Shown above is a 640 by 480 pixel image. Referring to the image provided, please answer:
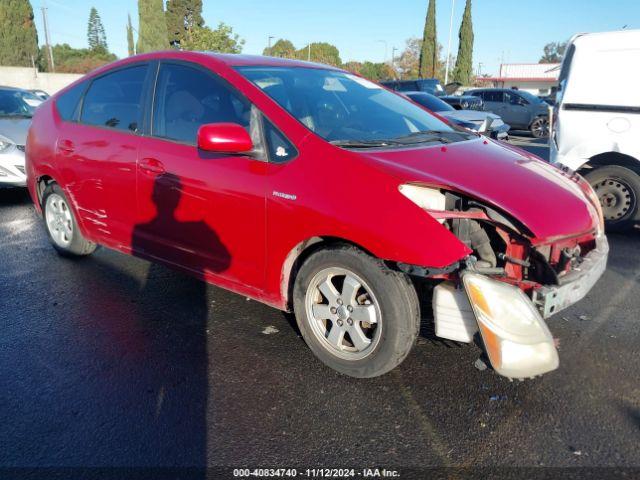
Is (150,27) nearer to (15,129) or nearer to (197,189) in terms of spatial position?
(15,129)

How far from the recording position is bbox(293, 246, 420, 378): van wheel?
264 centimetres

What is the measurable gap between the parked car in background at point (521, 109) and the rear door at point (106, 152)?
58.7 feet

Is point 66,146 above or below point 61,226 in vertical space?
above

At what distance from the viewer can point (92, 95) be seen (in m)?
4.37

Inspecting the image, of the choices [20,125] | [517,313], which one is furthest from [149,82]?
[20,125]

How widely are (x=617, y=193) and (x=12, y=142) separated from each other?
25.2ft

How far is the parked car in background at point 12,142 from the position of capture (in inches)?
280

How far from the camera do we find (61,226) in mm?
4906

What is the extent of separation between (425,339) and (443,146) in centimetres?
122

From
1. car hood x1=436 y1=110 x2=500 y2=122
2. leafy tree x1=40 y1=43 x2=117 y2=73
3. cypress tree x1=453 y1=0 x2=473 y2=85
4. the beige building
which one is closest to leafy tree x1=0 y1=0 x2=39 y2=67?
leafy tree x1=40 y1=43 x2=117 y2=73

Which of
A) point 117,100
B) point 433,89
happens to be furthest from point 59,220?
point 433,89

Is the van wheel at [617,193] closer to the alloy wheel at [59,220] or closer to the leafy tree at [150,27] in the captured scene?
the alloy wheel at [59,220]

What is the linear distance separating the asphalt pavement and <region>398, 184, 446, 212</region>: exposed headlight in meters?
0.96

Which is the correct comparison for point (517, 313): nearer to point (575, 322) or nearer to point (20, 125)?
point (575, 322)
